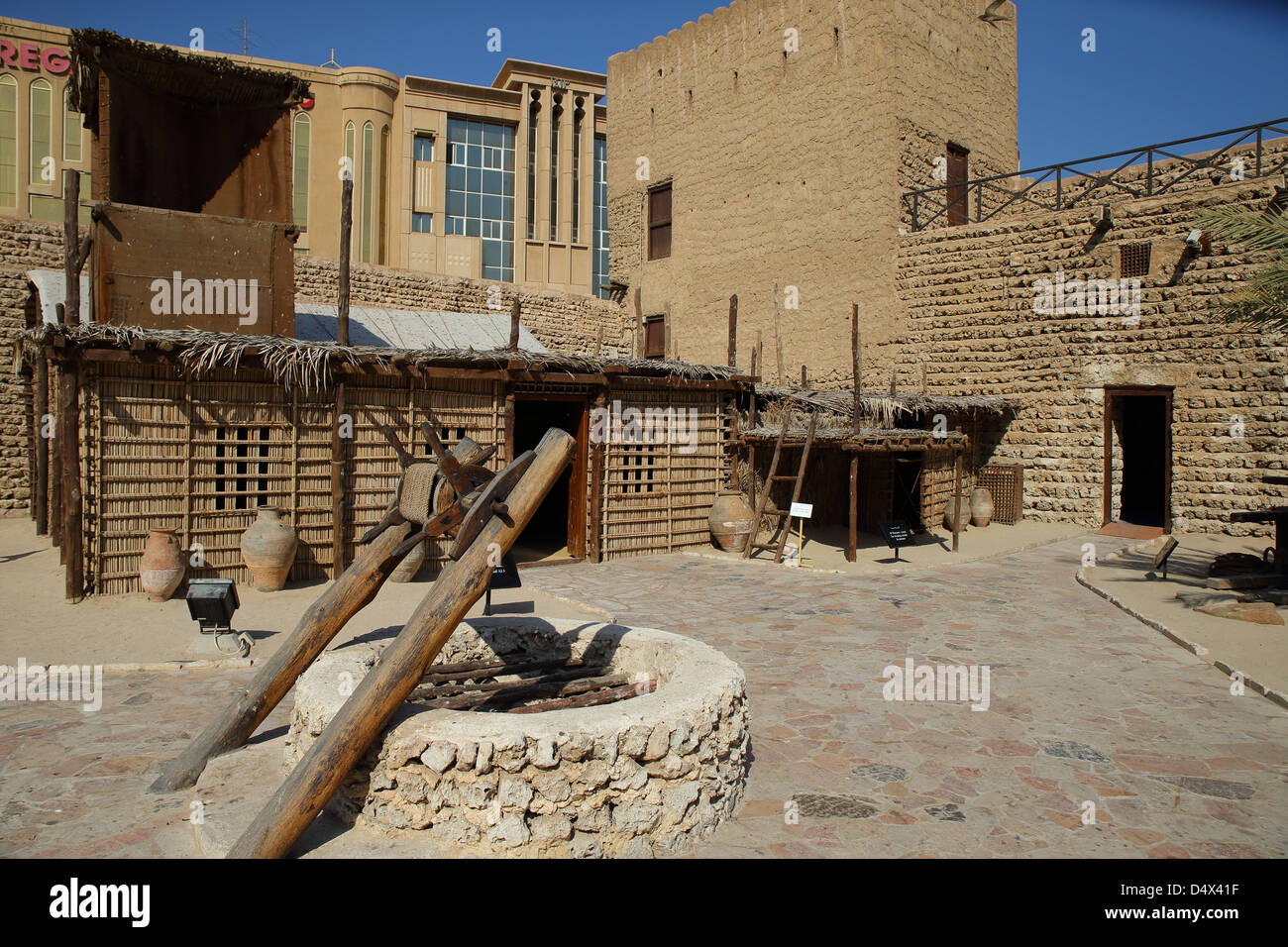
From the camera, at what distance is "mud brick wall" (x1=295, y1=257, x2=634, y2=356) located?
18.0 metres

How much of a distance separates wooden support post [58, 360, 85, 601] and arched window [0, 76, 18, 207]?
14717 millimetres

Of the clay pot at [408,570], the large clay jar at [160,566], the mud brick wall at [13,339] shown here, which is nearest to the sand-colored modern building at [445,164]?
the mud brick wall at [13,339]

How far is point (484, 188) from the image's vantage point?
25.9 m

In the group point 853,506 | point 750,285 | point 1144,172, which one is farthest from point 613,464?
point 1144,172

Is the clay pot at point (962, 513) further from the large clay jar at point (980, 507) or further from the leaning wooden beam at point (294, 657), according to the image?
the leaning wooden beam at point (294, 657)

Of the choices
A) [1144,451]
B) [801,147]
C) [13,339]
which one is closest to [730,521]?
[801,147]

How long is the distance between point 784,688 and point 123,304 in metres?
9.03

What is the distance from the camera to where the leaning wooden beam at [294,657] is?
4.37m

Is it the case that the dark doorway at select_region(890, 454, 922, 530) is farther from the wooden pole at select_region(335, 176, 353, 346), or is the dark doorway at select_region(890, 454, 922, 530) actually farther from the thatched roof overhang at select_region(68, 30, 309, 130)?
the thatched roof overhang at select_region(68, 30, 309, 130)

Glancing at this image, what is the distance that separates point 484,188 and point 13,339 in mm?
13695

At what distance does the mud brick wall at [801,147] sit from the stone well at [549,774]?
1424 centimetres
